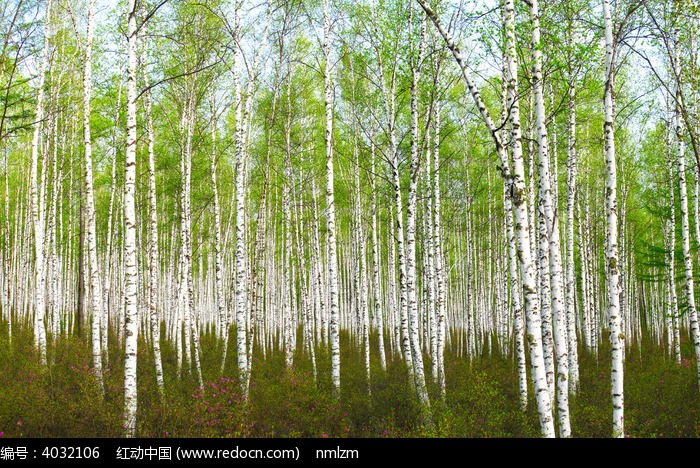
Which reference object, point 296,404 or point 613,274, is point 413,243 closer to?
point 613,274

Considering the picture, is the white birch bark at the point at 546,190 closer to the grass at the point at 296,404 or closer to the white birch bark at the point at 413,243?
the grass at the point at 296,404

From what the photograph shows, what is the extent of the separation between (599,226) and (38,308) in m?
24.7

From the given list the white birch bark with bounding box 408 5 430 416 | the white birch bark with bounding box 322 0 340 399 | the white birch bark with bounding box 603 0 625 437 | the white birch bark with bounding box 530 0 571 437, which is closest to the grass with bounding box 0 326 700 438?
the white birch bark with bounding box 408 5 430 416

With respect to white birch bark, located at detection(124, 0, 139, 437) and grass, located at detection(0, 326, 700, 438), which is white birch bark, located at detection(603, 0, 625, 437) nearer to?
grass, located at detection(0, 326, 700, 438)

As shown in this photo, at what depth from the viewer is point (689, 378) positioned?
12.0 metres

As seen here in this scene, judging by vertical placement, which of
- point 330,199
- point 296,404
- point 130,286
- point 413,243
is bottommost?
point 296,404

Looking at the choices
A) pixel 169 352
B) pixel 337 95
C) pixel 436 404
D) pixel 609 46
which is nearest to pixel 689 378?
pixel 436 404

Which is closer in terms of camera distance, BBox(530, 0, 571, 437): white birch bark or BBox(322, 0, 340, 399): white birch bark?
BBox(530, 0, 571, 437): white birch bark

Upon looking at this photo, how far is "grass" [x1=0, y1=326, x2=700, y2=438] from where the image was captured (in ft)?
24.1

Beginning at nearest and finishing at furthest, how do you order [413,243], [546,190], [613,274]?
[613,274], [546,190], [413,243]

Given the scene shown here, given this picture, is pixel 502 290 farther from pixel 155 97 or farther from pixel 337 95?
pixel 155 97

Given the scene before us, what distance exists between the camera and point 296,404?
9.23 meters

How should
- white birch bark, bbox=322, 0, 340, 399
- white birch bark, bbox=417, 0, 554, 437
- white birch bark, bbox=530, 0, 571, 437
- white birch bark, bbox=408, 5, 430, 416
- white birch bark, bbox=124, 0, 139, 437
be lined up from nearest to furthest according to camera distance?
white birch bark, bbox=417, 0, 554, 437, white birch bark, bbox=530, 0, 571, 437, white birch bark, bbox=124, 0, 139, 437, white birch bark, bbox=408, 5, 430, 416, white birch bark, bbox=322, 0, 340, 399

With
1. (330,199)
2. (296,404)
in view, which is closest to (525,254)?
(330,199)
